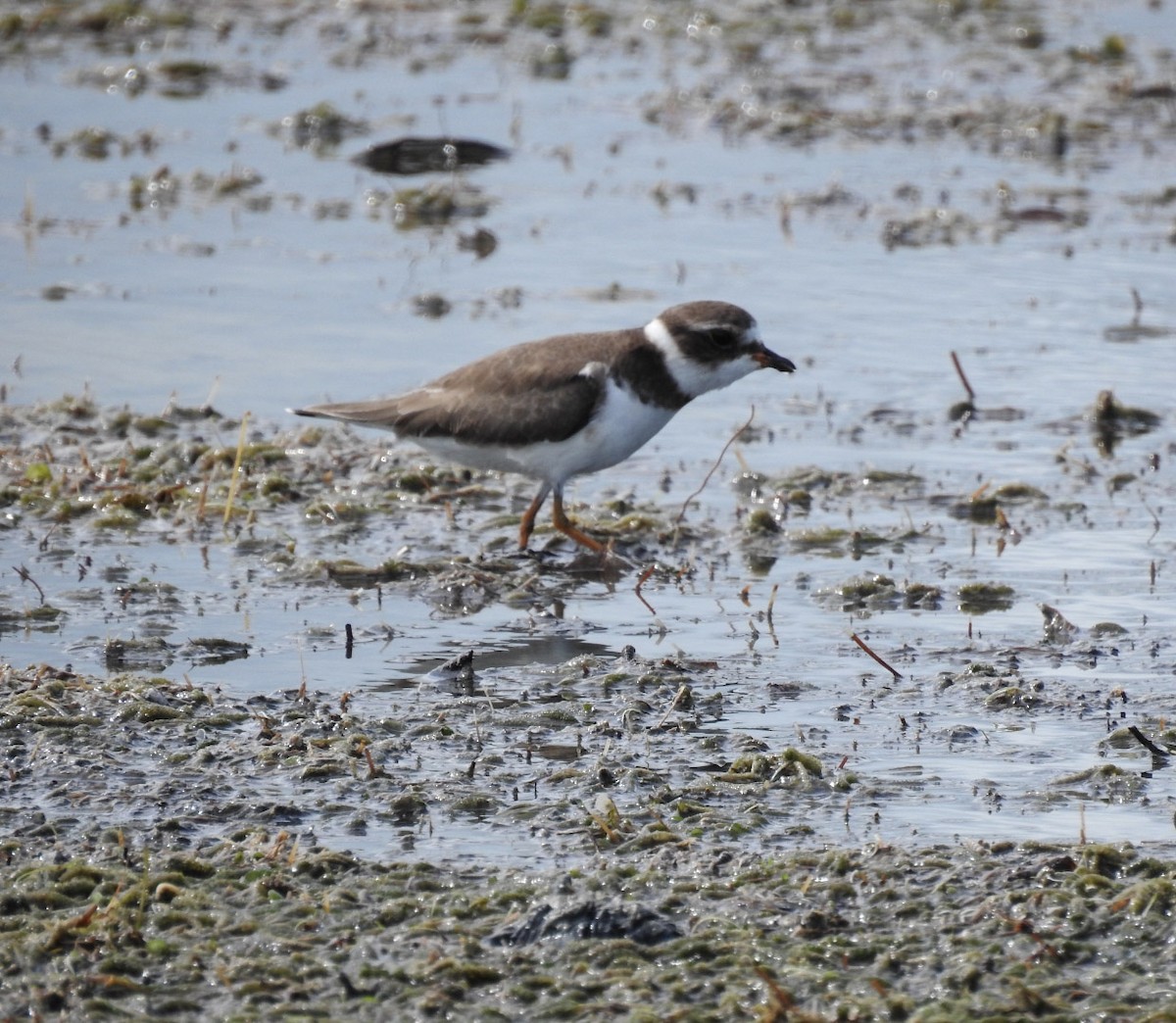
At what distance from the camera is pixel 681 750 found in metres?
6.48

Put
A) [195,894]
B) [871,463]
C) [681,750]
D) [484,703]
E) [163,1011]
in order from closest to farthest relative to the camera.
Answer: [163,1011], [195,894], [681,750], [484,703], [871,463]

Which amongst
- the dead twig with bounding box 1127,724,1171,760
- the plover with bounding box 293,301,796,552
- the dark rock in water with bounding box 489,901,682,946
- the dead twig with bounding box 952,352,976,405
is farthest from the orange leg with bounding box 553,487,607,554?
the dark rock in water with bounding box 489,901,682,946

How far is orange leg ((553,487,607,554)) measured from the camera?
8.83 meters

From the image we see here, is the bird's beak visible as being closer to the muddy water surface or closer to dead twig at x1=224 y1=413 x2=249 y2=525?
the muddy water surface

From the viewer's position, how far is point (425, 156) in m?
16.3

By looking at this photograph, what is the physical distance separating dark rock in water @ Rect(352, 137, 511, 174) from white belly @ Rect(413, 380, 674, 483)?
7482mm

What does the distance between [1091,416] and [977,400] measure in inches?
29.2

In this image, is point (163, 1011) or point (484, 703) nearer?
point (163, 1011)

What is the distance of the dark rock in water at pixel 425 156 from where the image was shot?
16125 mm

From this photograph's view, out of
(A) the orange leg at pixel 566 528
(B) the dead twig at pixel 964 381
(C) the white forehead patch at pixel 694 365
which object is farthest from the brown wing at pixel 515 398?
(B) the dead twig at pixel 964 381

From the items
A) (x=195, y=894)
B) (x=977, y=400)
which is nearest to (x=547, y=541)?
(x=977, y=400)

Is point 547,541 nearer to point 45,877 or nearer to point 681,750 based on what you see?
point 681,750

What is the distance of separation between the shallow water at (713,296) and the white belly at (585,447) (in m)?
0.46

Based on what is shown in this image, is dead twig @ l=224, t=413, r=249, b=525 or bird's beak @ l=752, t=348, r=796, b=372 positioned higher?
bird's beak @ l=752, t=348, r=796, b=372
